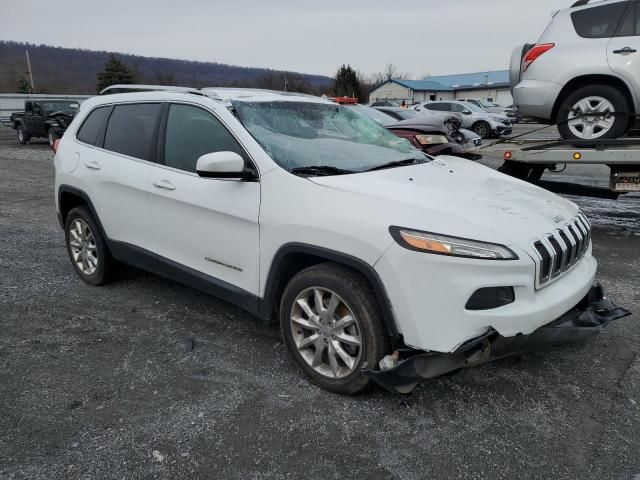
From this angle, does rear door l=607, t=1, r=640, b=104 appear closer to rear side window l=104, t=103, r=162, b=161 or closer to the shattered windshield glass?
the shattered windshield glass

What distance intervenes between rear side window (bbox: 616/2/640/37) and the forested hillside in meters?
59.5

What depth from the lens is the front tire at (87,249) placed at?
15.0 ft

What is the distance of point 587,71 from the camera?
624cm

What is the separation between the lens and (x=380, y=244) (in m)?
2.58

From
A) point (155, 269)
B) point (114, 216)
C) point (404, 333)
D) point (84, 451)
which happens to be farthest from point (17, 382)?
point (404, 333)

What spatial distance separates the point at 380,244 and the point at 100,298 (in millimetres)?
3016

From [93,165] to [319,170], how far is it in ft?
7.69

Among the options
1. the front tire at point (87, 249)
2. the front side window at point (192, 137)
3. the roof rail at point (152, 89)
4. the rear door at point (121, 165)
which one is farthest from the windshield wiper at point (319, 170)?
the front tire at point (87, 249)

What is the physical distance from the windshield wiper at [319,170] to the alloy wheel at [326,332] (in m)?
0.70

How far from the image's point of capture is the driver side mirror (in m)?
3.02

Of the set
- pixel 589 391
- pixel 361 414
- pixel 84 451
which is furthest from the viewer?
pixel 589 391

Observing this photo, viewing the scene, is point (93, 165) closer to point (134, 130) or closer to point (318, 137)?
point (134, 130)

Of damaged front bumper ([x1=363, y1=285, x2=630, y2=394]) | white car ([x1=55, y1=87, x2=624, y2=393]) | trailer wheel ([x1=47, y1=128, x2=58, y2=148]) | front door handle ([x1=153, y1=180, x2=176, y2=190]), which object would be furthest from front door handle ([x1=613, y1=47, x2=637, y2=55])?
trailer wheel ([x1=47, y1=128, x2=58, y2=148])

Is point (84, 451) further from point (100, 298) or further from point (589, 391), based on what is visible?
point (589, 391)
